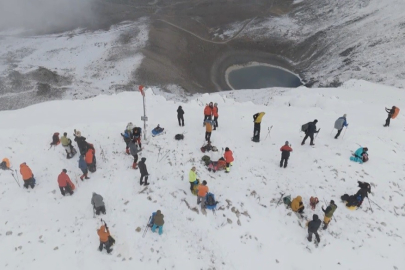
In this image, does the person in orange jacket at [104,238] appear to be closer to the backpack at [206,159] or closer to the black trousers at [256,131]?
the backpack at [206,159]

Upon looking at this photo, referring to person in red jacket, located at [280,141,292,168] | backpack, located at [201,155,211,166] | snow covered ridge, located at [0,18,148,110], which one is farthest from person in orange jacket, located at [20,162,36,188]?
snow covered ridge, located at [0,18,148,110]

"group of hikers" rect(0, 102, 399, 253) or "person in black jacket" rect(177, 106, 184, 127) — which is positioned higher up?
"person in black jacket" rect(177, 106, 184, 127)

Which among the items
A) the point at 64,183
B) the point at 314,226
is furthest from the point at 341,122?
the point at 64,183

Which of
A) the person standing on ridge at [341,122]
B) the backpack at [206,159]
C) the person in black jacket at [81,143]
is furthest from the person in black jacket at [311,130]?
the person in black jacket at [81,143]

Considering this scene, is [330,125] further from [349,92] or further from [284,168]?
[349,92]

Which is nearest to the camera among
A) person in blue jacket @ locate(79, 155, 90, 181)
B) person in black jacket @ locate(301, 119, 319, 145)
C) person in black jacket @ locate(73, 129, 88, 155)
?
person in blue jacket @ locate(79, 155, 90, 181)

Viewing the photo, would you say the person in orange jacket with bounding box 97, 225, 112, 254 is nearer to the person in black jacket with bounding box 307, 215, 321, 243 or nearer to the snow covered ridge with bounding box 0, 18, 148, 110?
the person in black jacket with bounding box 307, 215, 321, 243
